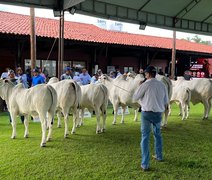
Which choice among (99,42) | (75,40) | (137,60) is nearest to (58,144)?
(75,40)

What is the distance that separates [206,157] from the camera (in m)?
5.88

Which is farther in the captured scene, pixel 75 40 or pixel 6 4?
pixel 75 40

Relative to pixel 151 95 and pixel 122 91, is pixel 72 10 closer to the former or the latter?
pixel 122 91

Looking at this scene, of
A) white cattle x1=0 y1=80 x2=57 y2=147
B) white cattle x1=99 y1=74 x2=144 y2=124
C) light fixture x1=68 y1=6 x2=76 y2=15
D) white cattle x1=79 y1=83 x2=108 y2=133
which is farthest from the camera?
white cattle x1=99 y1=74 x2=144 y2=124

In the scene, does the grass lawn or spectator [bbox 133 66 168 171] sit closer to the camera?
the grass lawn

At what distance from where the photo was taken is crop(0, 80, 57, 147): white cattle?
650 cm

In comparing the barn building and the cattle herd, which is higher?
the barn building

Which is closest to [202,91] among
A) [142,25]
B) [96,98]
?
[142,25]

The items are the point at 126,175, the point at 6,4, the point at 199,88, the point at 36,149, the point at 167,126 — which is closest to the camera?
the point at 126,175

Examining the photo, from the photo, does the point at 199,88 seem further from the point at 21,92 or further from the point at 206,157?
the point at 21,92

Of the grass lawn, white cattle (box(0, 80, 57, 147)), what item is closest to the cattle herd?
white cattle (box(0, 80, 57, 147))

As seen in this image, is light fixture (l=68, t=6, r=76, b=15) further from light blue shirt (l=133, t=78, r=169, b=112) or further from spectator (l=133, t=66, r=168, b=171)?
light blue shirt (l=133, t=78, r=169, b=112)

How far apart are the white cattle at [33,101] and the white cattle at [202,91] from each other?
20.1 ft

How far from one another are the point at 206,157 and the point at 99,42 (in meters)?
12.2
